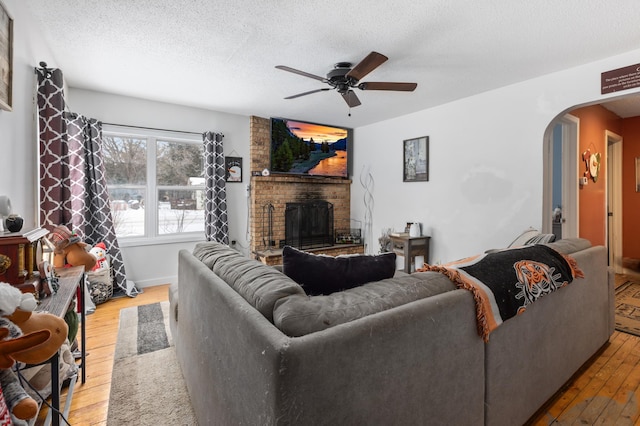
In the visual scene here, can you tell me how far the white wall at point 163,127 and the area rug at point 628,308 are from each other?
4435 mm

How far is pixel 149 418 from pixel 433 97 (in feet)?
13.1

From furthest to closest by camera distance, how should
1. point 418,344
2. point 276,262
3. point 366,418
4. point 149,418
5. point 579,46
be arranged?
point 276,262, point 579,46, point 149,418, point 418,344, point 366,418

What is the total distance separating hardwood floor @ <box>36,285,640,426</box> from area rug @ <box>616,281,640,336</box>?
21cm

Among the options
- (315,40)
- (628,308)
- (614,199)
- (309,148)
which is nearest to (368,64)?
(315,40)

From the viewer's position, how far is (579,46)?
253cm

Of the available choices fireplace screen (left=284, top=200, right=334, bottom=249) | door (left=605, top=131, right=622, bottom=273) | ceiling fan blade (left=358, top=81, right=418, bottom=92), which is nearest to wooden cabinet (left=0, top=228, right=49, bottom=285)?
ceiling fan blade (left=358, top=81, right=418, bottom=92)

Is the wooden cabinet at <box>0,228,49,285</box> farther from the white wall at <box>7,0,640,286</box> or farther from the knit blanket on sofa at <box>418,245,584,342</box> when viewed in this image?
the knit blanket on sofa at <box>418,245,584,342</box>

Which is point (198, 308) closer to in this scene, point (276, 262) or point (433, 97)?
point (276, 262)

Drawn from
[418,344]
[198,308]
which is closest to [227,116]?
[198,308]

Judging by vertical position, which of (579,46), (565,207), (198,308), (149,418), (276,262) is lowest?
(149,418)

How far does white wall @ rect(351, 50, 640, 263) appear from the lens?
10.2ft

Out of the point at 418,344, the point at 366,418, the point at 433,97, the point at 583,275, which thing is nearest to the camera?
the point at 366,418

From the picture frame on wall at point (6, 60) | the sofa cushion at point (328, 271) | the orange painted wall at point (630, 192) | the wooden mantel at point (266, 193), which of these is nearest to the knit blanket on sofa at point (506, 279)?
the sofa cushion at point (328, 271)

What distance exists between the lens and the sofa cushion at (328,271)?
53.9 inches
